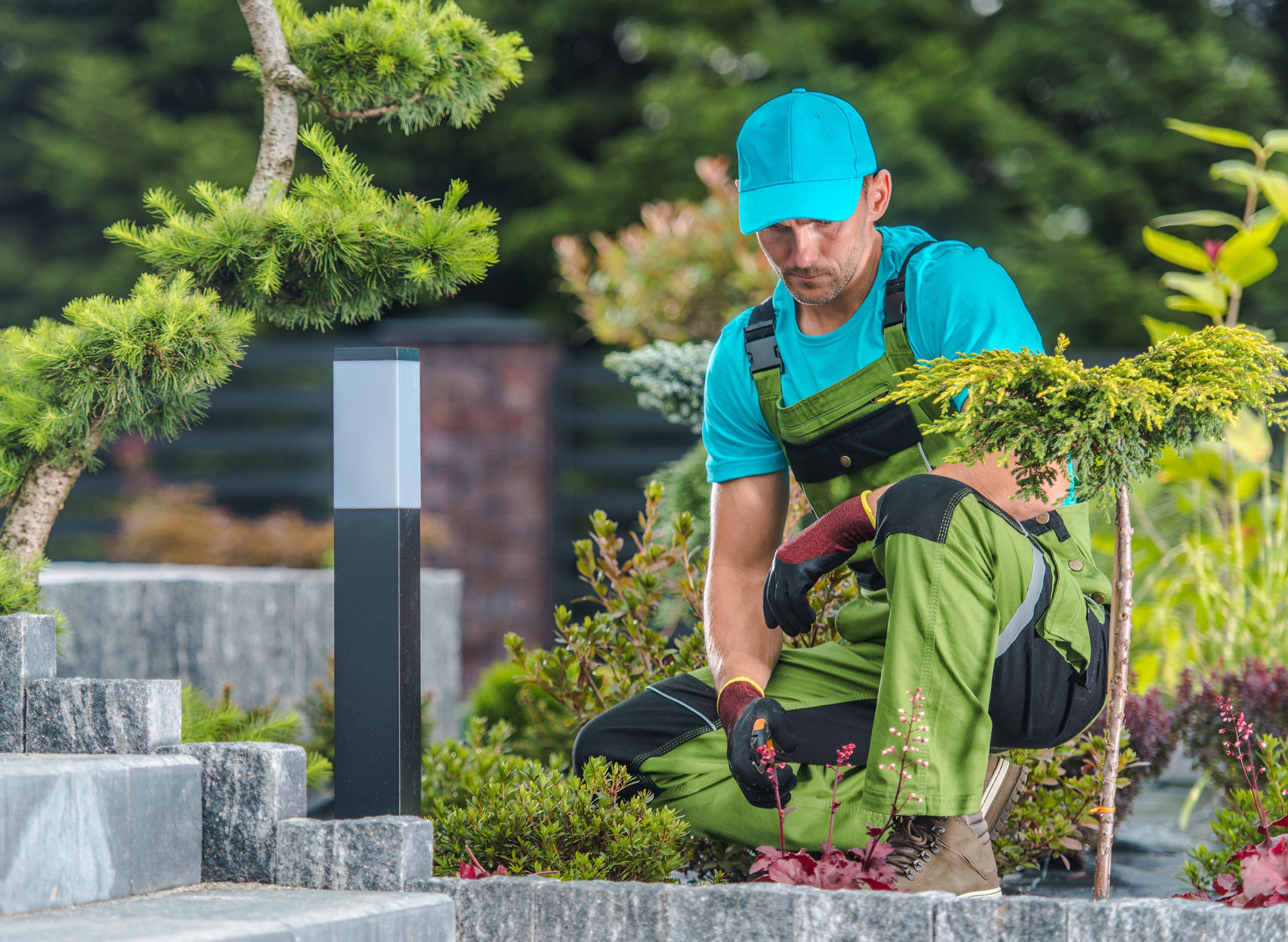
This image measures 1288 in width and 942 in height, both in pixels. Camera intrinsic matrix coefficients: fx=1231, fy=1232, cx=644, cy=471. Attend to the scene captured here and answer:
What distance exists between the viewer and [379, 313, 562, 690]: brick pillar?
7.48 metres

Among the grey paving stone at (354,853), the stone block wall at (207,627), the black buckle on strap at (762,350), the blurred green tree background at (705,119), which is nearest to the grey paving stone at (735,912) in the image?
the grey paving stone at (354,853)

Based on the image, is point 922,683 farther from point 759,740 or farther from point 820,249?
point 820,249

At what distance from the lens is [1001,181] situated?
10.8 meters

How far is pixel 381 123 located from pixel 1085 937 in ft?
7.06

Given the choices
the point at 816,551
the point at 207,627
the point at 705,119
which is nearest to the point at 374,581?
the point at 816,551

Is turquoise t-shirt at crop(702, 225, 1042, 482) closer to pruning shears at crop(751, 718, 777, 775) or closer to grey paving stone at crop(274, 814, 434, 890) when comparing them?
pruning shears at crop(751, 718, 777, 775)

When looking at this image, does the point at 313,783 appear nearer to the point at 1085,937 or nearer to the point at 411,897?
the point at 411,897

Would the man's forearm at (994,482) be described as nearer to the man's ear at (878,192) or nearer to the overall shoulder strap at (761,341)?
the overall shoulder strap at (761,341)

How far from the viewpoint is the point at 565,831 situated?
2037 mm

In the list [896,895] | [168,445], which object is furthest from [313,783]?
[168,445]

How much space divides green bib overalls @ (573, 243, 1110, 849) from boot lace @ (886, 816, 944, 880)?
9cm

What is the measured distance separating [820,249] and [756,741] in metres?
0.87

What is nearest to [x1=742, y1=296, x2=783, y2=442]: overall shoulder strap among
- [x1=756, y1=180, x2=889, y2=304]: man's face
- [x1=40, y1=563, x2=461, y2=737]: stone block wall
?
[x1=756, y1=180, x2=889, y2=304]: man's face

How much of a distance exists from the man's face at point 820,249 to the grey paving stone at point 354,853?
1.15 m
